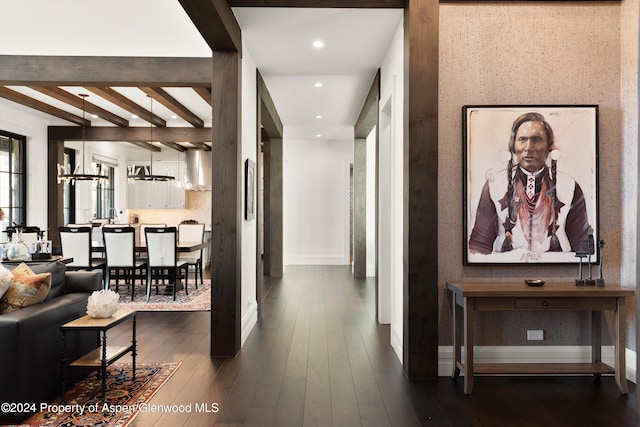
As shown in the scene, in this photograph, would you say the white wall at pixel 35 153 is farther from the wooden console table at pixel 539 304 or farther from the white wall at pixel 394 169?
the wooden console table at pixel 539 304

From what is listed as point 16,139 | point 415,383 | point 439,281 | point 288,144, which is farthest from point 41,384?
point 288,144

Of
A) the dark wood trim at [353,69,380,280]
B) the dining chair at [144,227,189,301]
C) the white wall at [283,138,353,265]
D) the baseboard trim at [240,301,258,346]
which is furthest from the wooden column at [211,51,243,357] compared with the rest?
the white wall at [283,138,353,265]

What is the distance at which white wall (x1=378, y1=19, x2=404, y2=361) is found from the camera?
150 inches

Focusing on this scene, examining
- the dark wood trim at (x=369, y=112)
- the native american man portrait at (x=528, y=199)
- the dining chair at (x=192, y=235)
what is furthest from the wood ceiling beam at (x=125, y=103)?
the native american man portrait at (x=528, y=199)

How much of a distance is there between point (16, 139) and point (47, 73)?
3647 mm

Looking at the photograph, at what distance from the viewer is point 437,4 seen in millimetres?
3332

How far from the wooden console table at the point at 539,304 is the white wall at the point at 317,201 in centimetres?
723

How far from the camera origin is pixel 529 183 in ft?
11.2

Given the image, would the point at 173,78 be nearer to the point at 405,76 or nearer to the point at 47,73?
the point at 47,73

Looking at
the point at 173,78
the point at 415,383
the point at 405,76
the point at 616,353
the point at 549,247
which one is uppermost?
the point at 173,78

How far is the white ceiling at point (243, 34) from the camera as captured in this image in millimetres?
3752

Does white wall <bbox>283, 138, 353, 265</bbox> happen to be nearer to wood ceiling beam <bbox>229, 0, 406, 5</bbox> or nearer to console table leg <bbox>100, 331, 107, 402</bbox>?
wood ceiling beam <bbox>229, 0, 406, 5</bbox>

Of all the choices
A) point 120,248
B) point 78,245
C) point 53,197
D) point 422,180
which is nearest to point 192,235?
point 120,248

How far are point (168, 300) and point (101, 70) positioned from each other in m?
3.14
